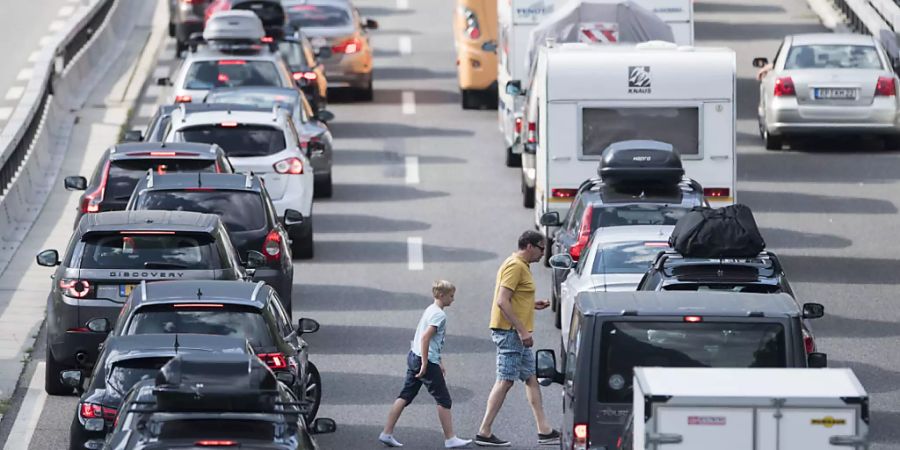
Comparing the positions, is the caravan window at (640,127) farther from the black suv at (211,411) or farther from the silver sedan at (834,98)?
the black suv at (211,411)

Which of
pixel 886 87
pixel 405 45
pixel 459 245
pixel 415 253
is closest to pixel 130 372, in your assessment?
pixel 415 253

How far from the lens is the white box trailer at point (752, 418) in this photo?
11172 mm

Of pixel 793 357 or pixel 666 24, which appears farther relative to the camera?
pixel 666 24

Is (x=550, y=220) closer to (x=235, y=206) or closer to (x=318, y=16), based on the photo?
(x=235, y=206)

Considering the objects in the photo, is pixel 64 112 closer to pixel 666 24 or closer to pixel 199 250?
pixel 666 24

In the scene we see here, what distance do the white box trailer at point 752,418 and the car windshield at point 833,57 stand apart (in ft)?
73.7

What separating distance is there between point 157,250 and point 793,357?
7017 millimetres

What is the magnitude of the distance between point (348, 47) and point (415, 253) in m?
11.8

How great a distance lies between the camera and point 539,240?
57.9 ft

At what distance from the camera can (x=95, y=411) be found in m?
14.6

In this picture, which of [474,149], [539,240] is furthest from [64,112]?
[539,240]

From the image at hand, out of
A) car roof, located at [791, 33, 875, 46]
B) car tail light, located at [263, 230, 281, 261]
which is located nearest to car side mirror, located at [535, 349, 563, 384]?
car tail light, located at [263, 230, 281, 261]

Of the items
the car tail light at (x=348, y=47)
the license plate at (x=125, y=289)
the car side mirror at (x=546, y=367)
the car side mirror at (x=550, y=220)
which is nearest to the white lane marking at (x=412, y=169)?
the car tail light at (x=348, y=47)

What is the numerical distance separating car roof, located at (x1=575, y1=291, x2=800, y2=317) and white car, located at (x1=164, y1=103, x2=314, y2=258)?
1210 cm
